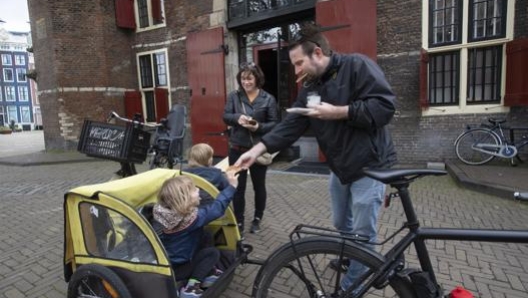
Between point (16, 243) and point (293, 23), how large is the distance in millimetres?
7578

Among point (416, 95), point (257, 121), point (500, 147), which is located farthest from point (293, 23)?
point (257, 121)

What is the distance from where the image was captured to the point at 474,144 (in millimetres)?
6984

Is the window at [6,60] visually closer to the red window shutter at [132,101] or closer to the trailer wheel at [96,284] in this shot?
the red window shutter at [132,101]

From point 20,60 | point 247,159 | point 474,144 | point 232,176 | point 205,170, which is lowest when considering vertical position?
point 474,144

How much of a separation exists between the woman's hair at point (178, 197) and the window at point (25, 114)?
208 ft

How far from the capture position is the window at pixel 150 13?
11.8 m

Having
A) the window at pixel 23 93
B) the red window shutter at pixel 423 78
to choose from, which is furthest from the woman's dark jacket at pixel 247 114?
the window at pixel 23 93

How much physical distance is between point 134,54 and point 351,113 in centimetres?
1247

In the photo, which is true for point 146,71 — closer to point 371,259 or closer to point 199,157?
point 199,157

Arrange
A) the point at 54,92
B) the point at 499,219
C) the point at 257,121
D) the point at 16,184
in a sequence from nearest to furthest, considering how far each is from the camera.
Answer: the point at 257,121
the point at 499,219
the point at 16,184
the point at 54,92

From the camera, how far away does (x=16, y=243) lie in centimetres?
391

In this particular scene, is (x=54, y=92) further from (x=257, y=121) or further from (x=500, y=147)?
(x=500, y=147)

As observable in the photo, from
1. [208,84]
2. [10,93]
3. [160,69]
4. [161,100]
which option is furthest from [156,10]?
[10,93]

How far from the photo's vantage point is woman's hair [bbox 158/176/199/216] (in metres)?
2.14
